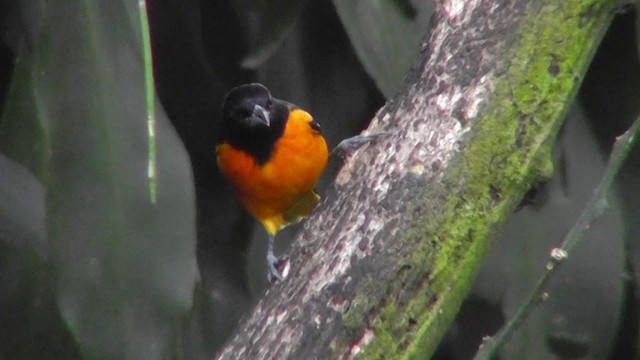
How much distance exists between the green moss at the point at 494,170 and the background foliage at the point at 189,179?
23cm

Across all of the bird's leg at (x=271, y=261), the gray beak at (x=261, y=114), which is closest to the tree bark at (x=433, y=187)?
the bird's leg at (x=271, y=261)

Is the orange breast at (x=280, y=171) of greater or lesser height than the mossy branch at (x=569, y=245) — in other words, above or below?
below

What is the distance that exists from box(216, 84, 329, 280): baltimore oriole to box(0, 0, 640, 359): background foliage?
0.03 m

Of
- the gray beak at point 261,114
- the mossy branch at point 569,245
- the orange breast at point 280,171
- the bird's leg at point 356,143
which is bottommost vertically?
the orange breast at point 280,171

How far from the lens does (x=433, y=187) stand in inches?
45.8

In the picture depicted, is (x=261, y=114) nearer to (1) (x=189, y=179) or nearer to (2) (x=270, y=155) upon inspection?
(2) (x=270, y=155)

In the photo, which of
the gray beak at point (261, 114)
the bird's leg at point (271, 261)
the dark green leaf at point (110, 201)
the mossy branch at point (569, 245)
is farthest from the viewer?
the gray beak at point (261, 114)

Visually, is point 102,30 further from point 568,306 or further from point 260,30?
point 568,306

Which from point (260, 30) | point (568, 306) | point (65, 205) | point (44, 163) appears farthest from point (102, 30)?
point (568, 306)

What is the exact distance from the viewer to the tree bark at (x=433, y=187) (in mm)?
1107

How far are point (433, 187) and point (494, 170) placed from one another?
0.08 m

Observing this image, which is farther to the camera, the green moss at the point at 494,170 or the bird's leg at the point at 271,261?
the bird's leg at the point at 271,261

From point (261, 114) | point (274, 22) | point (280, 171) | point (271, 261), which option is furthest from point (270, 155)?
point (274, 22)

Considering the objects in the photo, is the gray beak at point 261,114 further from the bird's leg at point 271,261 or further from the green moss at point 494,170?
the green moss at point 494,170
